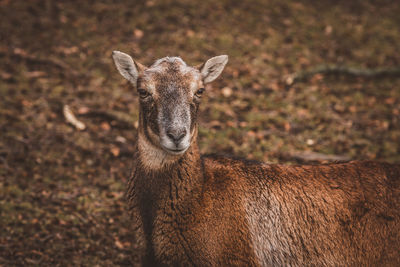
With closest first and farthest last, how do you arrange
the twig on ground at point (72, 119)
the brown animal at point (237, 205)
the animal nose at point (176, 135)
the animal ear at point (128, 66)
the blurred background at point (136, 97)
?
1. the animal nose at point (176, 135)
2. the brown animal at point (237, 205)
3. the animal ear at point (128, 66)
4. the blurred background at point (136, 97)
5. the twig on ground at point (72, 119)

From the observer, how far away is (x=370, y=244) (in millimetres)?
4219

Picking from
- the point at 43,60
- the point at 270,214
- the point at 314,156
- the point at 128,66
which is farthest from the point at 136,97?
the point at 270,214

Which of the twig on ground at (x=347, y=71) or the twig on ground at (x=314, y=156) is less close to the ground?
the twig on ground at (x=347, y=71)

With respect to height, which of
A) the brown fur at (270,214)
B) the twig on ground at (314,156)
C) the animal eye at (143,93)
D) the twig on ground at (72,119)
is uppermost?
the animal eye at (143,93)

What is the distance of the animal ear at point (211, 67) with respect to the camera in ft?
15.8

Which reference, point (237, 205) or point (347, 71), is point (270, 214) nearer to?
point (237, 205)

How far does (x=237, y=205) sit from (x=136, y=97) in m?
5.91

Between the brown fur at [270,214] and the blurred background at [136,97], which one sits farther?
the blurred background at [136,97]

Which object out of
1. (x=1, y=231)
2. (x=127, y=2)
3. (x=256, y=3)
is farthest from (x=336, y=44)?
(x=1, y=231)

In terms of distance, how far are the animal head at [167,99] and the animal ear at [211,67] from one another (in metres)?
0.01

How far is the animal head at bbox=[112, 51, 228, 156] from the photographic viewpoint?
404 cm

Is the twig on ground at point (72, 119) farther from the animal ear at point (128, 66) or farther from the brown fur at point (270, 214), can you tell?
the brown fur at point (270, 214)

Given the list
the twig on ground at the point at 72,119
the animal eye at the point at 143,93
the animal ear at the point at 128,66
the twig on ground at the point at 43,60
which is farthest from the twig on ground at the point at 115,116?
the animal eye at the point at 143,93

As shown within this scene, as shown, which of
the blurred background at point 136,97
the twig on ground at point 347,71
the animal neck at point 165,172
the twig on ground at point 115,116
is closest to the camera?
the animal neck at point 165,172
